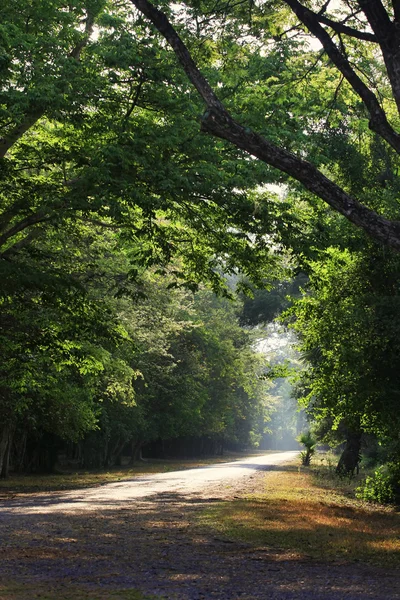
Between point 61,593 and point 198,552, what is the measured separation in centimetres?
333

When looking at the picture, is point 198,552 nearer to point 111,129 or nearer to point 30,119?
point 111,129

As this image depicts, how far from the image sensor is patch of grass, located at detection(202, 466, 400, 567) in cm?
1020

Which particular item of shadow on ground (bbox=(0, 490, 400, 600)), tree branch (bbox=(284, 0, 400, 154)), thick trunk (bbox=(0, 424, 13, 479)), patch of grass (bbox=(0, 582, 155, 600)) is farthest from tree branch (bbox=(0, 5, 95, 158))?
thick trunk (bbox=(0, 424, 13, 479))

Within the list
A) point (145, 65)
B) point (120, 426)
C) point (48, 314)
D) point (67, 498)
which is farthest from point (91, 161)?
point (120, 426)

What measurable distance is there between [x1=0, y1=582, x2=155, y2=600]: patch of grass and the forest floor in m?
0.01

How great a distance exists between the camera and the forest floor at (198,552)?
7.12 meters

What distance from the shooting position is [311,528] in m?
12.8

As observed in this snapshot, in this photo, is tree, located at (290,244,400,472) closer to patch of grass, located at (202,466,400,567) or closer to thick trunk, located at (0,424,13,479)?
patch of grass, located at (202,466,400,567)

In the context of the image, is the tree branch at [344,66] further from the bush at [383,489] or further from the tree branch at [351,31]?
the bush at [383,489]

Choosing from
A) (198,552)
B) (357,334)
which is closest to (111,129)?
(198,552)

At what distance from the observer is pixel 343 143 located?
17.1 m

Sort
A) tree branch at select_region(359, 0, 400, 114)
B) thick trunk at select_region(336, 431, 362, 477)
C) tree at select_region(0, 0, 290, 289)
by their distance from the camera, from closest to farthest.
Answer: tree branch at select_region(359, 0, 400, 114) < tree at select_region(0, 0, 290, 289) < thick trunk at select_region(336, 431, 362, 477)

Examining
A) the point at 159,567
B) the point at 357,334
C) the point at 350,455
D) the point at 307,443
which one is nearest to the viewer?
the point at 159,567

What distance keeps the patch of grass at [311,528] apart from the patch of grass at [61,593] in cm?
372
